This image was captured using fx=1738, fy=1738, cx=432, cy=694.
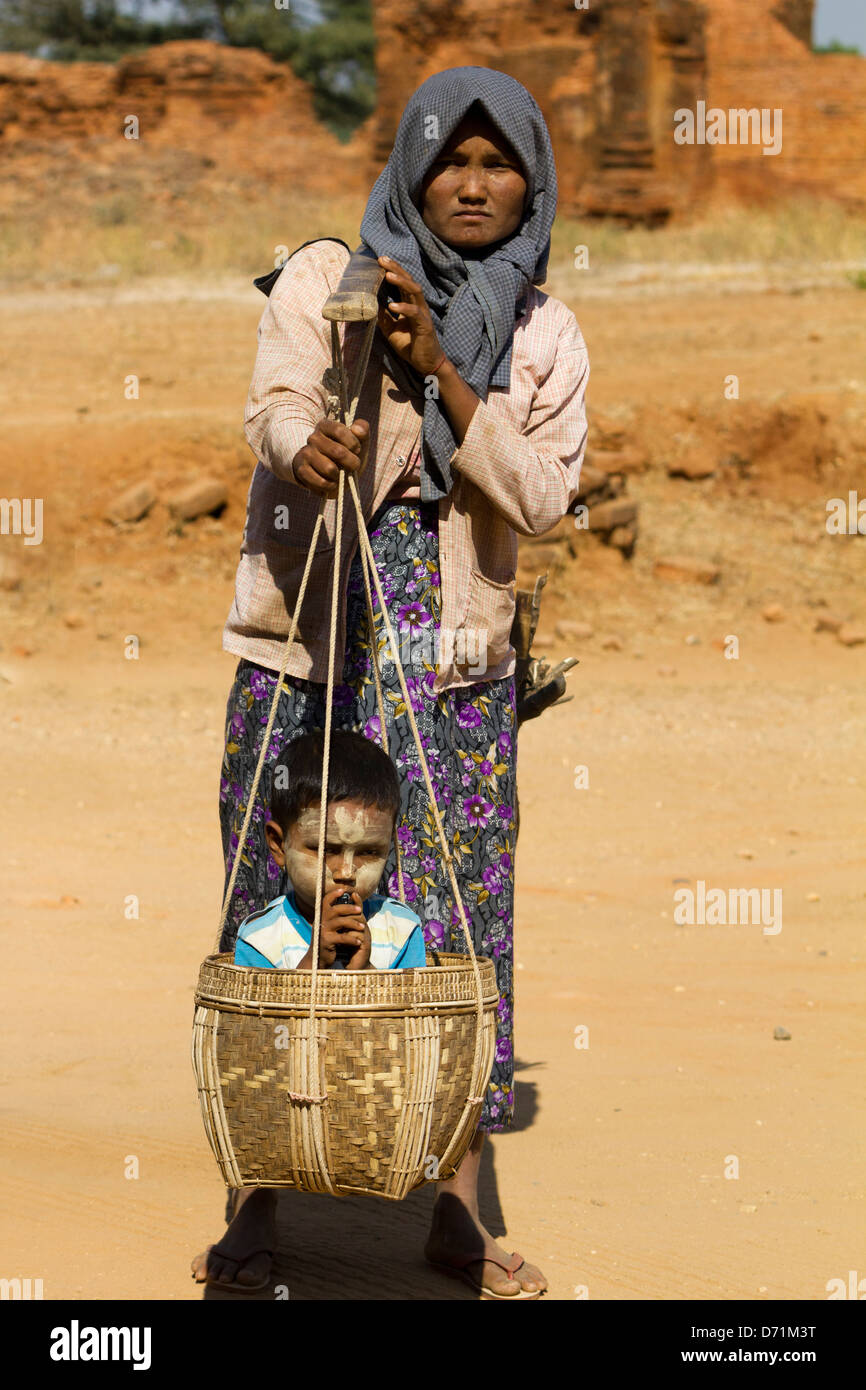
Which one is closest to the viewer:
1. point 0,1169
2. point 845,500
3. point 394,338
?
point 394,338

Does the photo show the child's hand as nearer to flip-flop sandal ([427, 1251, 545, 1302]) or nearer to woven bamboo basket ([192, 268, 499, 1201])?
woven bamboo basket ([192, 268, 499, 1201])

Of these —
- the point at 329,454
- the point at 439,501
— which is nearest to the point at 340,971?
the point at 329,454

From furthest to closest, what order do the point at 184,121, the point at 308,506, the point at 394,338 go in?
1. the point at 184,121
2. the point at 308,506
3. the point at 394,338

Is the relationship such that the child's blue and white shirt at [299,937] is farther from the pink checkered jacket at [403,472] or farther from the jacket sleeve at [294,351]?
the jacket sleeve at [294,351]

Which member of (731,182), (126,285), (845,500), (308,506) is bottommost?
(308,506)

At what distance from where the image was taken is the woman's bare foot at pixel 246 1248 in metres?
3.21

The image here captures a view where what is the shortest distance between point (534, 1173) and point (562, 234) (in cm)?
1802

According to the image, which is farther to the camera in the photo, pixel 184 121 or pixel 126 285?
pixel 184 121

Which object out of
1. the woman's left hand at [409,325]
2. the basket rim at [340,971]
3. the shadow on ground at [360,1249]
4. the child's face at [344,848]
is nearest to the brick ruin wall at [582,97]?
the shadow on ground at [360,1249]

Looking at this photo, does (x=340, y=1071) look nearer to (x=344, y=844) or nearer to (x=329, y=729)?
(x=344, y=844)

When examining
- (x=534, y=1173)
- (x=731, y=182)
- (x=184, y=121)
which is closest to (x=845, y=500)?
(x=534, y=1173)

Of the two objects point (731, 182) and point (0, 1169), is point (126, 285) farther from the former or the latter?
point (0, 1169)

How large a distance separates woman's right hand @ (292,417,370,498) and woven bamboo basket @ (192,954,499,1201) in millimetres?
755

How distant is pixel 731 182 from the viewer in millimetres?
23594
